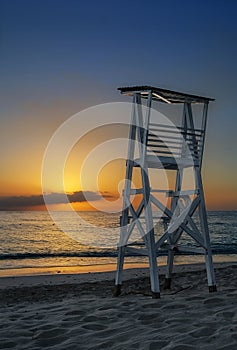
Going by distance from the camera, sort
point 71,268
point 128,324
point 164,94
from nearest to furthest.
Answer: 1. point 128,324
2. point 164,94
3. point 71,268

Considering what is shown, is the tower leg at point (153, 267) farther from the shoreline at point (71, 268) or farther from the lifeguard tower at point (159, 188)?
the shoreline at point (71, 268)

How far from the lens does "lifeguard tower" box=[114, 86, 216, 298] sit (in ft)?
30.1

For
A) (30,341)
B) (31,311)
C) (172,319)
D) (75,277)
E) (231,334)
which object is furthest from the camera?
(75,277)

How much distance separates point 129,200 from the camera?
9.76m

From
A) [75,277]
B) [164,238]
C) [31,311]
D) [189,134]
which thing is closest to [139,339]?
[31,311]

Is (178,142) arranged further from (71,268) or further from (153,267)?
(71,268)

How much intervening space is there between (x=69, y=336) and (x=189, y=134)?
5501 mm

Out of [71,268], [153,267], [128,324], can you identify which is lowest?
[71,268]

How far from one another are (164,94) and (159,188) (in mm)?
2187

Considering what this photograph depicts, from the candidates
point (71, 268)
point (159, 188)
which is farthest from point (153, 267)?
point (71, 268)

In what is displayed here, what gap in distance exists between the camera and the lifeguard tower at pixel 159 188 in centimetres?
918

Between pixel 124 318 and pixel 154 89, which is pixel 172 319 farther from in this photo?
pixel 154 89

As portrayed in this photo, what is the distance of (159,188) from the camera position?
996 cm

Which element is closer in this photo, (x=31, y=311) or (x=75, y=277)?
A: (x=31, y=311)
